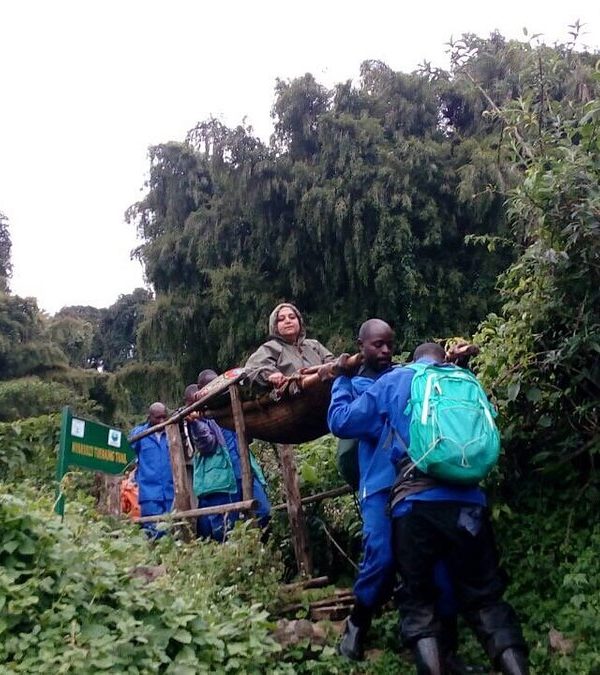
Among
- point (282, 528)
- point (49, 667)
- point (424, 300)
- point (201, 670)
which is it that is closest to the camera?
point (49, 667)

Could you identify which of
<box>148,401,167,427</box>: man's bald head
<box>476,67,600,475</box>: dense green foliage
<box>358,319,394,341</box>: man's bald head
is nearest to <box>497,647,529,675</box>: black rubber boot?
<box>476,67,600,475</box>: dense green foliage

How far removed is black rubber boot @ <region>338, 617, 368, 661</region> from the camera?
4172mm

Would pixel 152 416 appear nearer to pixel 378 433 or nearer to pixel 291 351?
pixel 291 351

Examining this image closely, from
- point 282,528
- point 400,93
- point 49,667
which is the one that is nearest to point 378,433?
point 49,667

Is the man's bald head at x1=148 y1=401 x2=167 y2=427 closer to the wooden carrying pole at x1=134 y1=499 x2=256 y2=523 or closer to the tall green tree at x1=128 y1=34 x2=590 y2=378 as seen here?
the wooden carrying pole at x1=134 y1=499 x2=256 y2=523

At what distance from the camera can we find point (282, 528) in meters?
6.29

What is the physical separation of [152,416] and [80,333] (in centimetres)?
1577

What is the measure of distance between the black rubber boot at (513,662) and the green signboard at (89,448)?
8.08 ft

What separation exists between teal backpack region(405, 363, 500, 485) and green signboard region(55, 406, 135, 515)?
2.02 meters

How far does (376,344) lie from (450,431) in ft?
2.85

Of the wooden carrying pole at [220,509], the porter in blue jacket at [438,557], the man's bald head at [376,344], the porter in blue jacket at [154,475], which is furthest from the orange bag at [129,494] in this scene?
the porter in blue jacket at [438,557]

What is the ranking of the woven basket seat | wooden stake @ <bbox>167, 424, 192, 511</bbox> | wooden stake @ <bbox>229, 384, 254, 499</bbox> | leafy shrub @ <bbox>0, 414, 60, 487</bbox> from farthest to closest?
leafy shrub @ <bbox>0, 414, 60, 487</bbox>
wooden stake @ <bbox>167, 424, 192, 511</bbox>
wooden stake @ <bbox>229, 384, 254, 499</bbox>
the woven basket seat

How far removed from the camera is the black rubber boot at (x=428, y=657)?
362 cm

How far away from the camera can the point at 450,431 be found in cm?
374
